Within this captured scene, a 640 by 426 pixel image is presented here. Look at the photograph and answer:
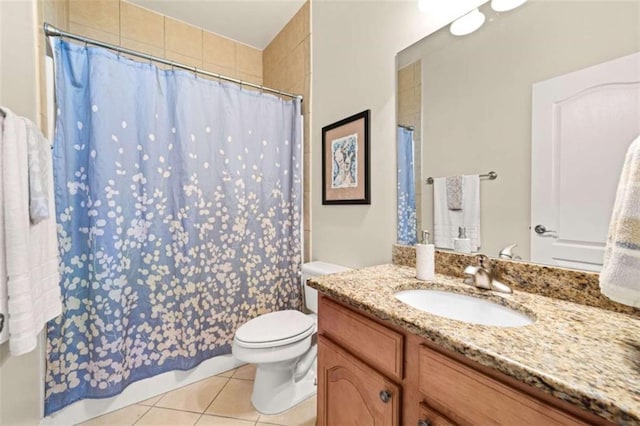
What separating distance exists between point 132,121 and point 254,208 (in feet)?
2.74

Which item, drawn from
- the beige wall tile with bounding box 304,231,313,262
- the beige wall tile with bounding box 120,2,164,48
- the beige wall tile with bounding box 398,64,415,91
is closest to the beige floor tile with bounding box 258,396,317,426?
the beige wall tile with bounding box 304,231,313,262

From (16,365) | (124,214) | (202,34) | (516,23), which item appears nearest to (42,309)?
(16,365)

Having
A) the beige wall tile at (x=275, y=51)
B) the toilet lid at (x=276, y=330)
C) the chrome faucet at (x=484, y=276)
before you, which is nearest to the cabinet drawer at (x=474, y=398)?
the chrome faucet at (x=484, y=276)

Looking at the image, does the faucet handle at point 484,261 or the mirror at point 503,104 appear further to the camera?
the faucet handle at point 484,261

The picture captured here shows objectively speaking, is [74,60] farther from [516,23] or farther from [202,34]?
[516,23]

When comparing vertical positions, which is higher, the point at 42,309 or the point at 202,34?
the point at 202,34

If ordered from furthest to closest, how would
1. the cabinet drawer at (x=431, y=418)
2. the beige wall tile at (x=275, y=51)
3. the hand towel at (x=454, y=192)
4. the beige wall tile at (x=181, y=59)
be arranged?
the beige wall tile at (x=275, y=51) < the beige wall tile at (x=181, y=59) < the hand towel at (x=454, y=192) < the cabinet drawer at (x=431, y=418)

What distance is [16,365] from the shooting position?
3.52 ft

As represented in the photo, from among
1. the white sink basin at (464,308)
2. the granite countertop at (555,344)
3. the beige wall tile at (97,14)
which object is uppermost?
the beige wall tile at (97,14)

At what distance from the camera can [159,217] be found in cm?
155

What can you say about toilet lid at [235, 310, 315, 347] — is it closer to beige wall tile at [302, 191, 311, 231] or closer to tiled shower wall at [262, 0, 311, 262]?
tiled shower wall at [262, 0, 311, 262]

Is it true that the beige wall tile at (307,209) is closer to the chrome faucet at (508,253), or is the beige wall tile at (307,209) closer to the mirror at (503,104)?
the mirror at (503,104)

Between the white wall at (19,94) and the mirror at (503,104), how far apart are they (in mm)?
1627

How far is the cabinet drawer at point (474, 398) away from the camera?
0.47 meters
